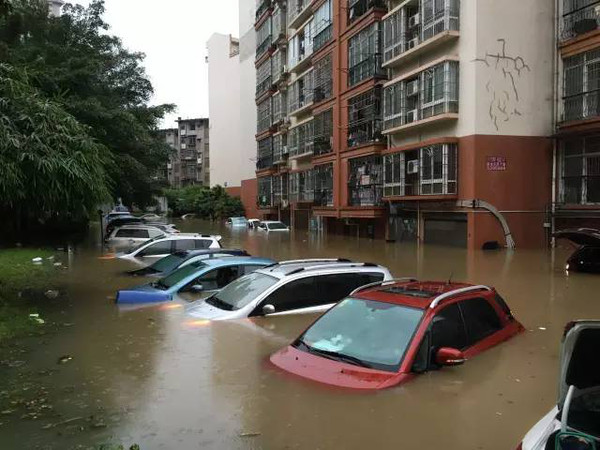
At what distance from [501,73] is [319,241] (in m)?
15.1

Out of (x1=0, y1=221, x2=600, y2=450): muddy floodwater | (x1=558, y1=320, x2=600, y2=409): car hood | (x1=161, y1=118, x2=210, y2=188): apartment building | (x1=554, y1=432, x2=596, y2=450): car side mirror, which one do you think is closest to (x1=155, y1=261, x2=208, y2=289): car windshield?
(x1=0, y1=221, x2=600, y2=450): muddy floodwater

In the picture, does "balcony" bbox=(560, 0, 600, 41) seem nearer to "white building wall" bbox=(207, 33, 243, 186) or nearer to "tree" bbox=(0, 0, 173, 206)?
"tree" bbox=(0, 0, 173, 206)

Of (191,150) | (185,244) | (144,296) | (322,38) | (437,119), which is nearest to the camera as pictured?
(144,296)

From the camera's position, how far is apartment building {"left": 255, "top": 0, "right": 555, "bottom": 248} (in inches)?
1005

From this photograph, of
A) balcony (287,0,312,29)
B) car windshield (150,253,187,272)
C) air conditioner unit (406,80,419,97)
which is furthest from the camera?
balcony (287,0,312,29)

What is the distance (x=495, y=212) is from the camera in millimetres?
25641

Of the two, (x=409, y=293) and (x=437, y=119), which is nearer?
(x=409, y=293)

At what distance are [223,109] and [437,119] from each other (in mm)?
57041

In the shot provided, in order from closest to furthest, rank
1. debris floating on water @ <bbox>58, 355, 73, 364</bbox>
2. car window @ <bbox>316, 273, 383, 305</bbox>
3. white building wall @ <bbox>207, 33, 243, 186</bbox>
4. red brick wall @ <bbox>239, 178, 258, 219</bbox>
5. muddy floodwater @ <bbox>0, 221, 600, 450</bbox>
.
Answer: muddy floodwater @ <bbox>0, 221, 600, 450</bbox>
debris floating on water @ <bbox>58, 355, 73, 364</bbox>
car window @ <bbox>316, 273, 383, 305</bbox>
red brick wall @ <bbox>239, 178, 258, 219</bbox>
white building wall @ <bbox>207, 33, 243, 186</bbox>

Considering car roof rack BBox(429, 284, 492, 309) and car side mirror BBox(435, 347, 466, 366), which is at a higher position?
car roof rack BBox(429, 284, 492, 309)

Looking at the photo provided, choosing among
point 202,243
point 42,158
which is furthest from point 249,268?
point 202,243

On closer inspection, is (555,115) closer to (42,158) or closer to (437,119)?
(437,119)

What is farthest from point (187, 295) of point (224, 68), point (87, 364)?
point (224, 68)

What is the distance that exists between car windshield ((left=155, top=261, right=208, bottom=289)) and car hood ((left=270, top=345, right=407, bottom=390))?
5.64m
